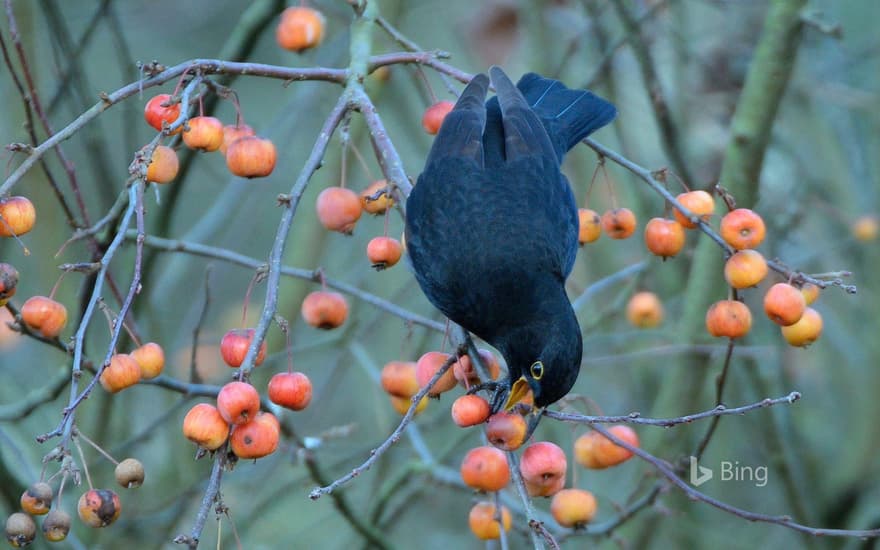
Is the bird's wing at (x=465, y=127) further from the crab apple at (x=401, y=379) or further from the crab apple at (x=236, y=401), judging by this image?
the crab apple at (x=236, y=401)

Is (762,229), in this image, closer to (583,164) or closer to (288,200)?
(288,200)

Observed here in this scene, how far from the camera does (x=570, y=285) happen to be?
536cm

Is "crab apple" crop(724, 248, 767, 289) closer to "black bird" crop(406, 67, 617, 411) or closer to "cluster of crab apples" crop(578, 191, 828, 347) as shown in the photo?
"cluster of crab apples" crop(578, 191, 828, 347)

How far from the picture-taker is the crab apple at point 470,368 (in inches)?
108

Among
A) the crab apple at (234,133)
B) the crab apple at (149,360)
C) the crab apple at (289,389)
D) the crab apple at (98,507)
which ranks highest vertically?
the crab apple at (234,133)

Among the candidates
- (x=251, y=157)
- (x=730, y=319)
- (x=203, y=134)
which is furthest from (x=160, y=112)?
(x=730, y=319)

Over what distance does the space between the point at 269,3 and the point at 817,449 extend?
425 cm

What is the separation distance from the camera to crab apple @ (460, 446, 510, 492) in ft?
8.87

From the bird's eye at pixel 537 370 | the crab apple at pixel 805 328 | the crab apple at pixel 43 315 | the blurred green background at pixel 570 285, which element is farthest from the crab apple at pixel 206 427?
the crab apple at pixel 805 328

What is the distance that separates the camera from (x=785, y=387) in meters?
5.50

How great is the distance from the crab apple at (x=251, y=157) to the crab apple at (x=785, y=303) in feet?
4.65

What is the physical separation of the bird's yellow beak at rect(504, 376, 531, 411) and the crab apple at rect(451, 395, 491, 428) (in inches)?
15.3

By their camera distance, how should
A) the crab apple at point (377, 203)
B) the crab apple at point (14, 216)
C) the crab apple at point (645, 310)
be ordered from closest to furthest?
1. the crab apple at point (14, 216)
2. the crab apple at point (377, 203)
3. the crab apple at point (645, 310)

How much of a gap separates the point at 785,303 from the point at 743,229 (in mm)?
231
